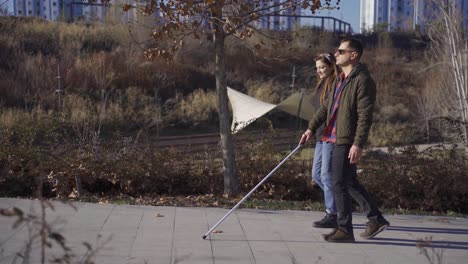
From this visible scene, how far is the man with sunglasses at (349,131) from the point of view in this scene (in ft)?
18.4

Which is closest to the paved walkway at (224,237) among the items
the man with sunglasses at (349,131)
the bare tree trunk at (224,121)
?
the man with sunglasses at (349,131)

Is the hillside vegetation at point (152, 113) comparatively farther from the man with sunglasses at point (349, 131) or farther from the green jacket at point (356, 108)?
the green jacket at point (356, 108)

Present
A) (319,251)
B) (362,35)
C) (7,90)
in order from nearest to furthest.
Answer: (319,251), (7,90), (362,35)

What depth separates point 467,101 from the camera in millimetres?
17734

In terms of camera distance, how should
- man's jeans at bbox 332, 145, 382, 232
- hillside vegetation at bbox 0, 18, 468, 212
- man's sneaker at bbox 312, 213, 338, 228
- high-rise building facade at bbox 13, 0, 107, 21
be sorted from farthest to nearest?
high-rise building facade at bbox 13, 0, 107, 21 → hillside vegetation at bbox 0, 18, 468, 212 → man's sneaker at bbox 312, 213, 338, 228 → man's jeans at bbox 332, 145, 382, 232

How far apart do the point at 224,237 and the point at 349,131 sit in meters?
1.56

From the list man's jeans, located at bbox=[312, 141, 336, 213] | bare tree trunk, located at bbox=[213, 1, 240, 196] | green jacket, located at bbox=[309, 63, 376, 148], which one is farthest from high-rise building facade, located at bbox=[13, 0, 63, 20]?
green jacket, located at bbox=[309, 63, 376, 148]

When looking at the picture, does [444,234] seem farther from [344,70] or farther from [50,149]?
[50,149]

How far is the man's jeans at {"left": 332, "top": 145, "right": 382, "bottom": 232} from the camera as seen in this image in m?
5.74

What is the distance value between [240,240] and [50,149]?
4.37 metres

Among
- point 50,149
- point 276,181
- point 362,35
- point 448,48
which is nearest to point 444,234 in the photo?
point 276,181

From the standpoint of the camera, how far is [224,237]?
5.95 m

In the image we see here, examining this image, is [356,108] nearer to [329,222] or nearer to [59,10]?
[329,222]

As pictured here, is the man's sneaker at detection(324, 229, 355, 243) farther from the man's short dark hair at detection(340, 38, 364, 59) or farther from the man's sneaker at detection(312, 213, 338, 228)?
the man's short dark hair at detection(340, 38, 364, 59)
